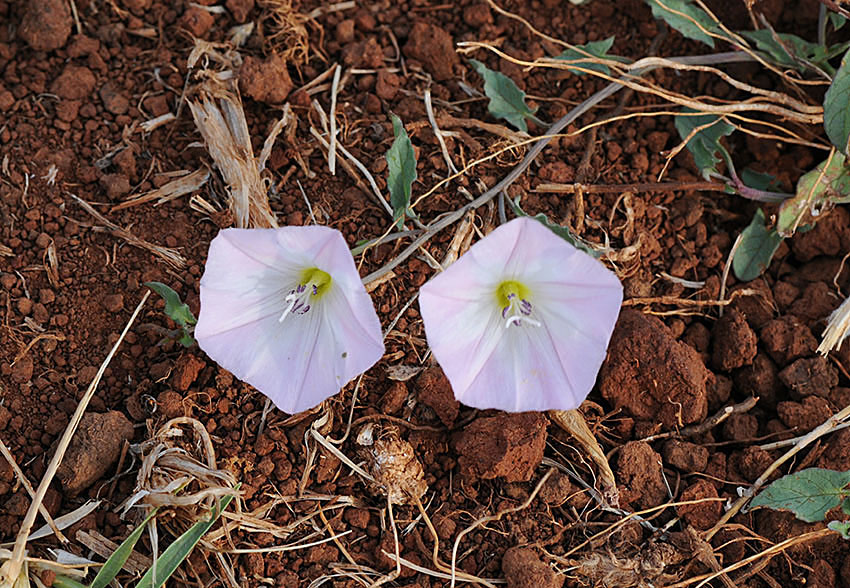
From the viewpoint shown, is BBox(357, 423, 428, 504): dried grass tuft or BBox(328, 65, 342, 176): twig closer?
BBox(357, 423, 428, 504): dried grass tuft

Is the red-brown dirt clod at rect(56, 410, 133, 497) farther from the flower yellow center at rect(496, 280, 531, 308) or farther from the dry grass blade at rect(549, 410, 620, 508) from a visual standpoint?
the dry grass blade at rect(549, 410, 620, 508)

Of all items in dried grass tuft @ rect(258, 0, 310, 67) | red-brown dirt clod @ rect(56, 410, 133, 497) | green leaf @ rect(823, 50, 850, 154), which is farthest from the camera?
dried grass tuft @ rect(258, 0, 310, 67)

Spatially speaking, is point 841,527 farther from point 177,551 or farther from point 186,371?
point 186,371

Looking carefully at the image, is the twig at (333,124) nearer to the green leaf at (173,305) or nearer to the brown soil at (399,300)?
the brown soil at (399,300)

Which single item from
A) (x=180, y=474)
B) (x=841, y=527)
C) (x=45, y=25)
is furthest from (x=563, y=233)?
(x=45, y=25)

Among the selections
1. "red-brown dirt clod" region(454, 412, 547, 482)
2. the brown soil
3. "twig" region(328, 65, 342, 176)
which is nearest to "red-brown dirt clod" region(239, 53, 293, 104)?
the brown soil

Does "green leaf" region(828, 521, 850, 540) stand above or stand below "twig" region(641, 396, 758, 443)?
above

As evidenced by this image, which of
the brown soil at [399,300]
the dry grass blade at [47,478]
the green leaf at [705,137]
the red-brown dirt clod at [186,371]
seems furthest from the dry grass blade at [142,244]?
the green leaf at [705,137]

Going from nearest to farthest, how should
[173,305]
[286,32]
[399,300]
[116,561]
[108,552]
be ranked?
[116,561] → [108,552] → [173,305] → [399,300] → [286,32]
